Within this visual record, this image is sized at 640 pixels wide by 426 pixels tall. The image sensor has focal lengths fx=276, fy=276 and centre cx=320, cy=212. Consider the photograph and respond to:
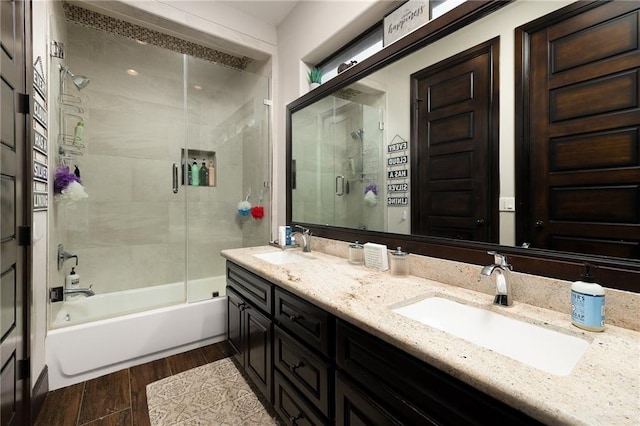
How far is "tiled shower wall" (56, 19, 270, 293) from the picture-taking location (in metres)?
2.57

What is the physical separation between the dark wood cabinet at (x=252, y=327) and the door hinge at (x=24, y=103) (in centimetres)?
132

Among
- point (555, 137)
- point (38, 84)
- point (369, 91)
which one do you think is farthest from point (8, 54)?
point (555, 137)

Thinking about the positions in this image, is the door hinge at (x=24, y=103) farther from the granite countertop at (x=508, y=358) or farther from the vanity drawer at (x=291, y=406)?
the vanity drawer at (x=291, y=406)

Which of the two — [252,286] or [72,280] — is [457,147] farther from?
[72,280]

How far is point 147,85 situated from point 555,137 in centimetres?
336

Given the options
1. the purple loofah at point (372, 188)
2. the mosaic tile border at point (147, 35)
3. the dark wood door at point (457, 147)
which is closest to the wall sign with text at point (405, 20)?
the dark wood door at point (457, 147)

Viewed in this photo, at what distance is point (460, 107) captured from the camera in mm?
1270

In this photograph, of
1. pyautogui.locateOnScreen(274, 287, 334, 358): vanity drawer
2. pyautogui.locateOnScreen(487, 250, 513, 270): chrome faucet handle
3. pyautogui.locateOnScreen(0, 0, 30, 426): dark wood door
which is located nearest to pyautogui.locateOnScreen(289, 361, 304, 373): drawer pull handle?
pyautogui.locateOnScreen(274, 287, 334, 358): vanity drawer

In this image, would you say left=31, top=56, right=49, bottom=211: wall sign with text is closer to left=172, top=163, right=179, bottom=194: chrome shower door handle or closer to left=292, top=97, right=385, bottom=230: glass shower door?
left=172, top=163, right=179, bottom=194: chrome shower door handle

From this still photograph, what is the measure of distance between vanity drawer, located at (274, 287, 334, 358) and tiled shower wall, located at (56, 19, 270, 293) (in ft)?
4.95

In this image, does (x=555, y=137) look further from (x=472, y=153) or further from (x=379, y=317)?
(x=379, y=317)

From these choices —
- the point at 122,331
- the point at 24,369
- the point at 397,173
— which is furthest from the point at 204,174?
the point at 397,173

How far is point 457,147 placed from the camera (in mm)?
1287

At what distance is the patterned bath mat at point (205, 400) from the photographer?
1.51 meters
